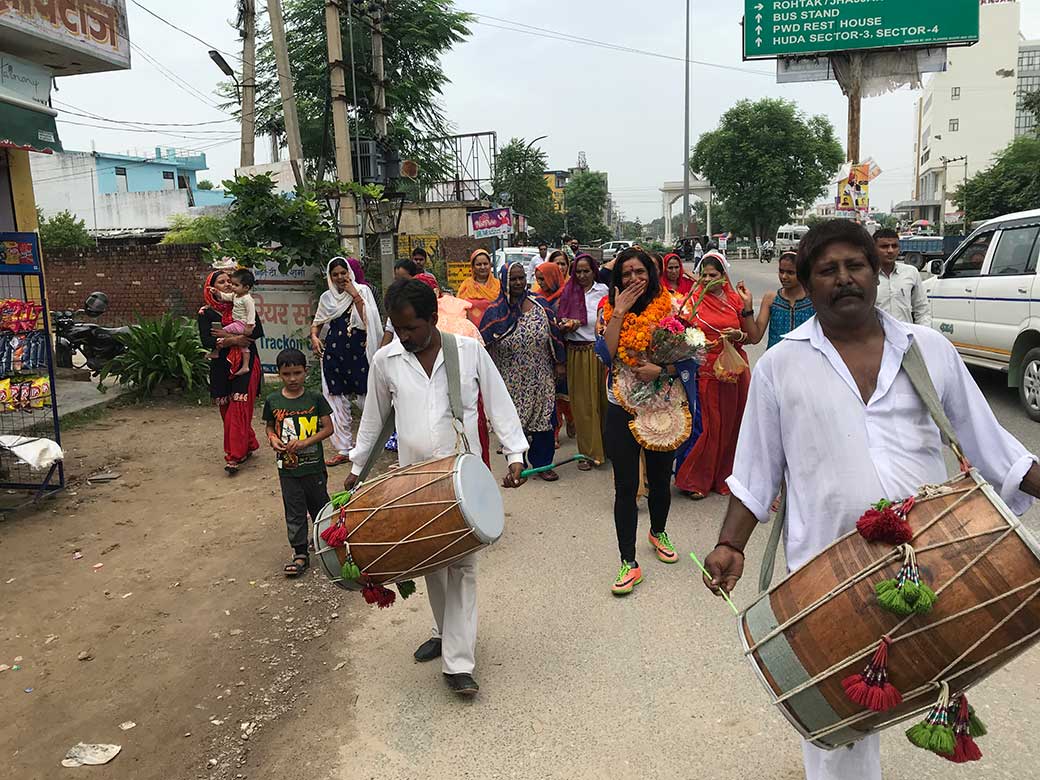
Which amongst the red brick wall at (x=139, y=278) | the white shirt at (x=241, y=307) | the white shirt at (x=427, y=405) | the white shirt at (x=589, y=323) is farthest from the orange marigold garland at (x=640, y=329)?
the red brick wall at (x=139, y=278)

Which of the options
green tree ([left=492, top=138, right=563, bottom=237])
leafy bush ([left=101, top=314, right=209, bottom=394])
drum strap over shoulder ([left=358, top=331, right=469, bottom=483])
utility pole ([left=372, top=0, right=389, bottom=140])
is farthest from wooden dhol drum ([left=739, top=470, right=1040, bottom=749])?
green tree ([left=492, top=138, right=563, bottom=237])

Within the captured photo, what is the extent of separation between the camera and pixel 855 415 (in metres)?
2.10

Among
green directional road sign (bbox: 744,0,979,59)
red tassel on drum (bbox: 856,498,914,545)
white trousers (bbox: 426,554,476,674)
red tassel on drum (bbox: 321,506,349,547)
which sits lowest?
white trousers (bbox: 426,554,476,674)

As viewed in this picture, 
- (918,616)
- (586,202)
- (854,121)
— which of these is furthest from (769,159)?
(918,616)

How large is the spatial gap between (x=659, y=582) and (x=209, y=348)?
4680 millimetres

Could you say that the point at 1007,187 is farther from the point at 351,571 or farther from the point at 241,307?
the point at 351,571

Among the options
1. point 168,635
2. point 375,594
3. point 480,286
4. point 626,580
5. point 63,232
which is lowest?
point 168,635

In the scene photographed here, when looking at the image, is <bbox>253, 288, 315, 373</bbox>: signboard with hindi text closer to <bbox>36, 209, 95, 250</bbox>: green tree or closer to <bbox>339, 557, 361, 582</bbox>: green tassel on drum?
<bbox>339, 557, 361, 582</bbox>: green tassel on drum

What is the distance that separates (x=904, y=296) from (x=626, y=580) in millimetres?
3638

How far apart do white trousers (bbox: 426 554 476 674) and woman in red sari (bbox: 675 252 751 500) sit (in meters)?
2.92

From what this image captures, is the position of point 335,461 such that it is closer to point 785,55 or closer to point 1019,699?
point 1019,699

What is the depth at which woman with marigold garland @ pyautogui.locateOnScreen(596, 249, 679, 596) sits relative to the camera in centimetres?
429

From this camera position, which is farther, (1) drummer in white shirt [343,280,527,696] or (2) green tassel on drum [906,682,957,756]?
(1) drummer in white shirt [343,280,527,696]

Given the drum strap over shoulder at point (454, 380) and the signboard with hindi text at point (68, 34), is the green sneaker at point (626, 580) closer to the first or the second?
the drum strap over shoulder at point (454, 380)
